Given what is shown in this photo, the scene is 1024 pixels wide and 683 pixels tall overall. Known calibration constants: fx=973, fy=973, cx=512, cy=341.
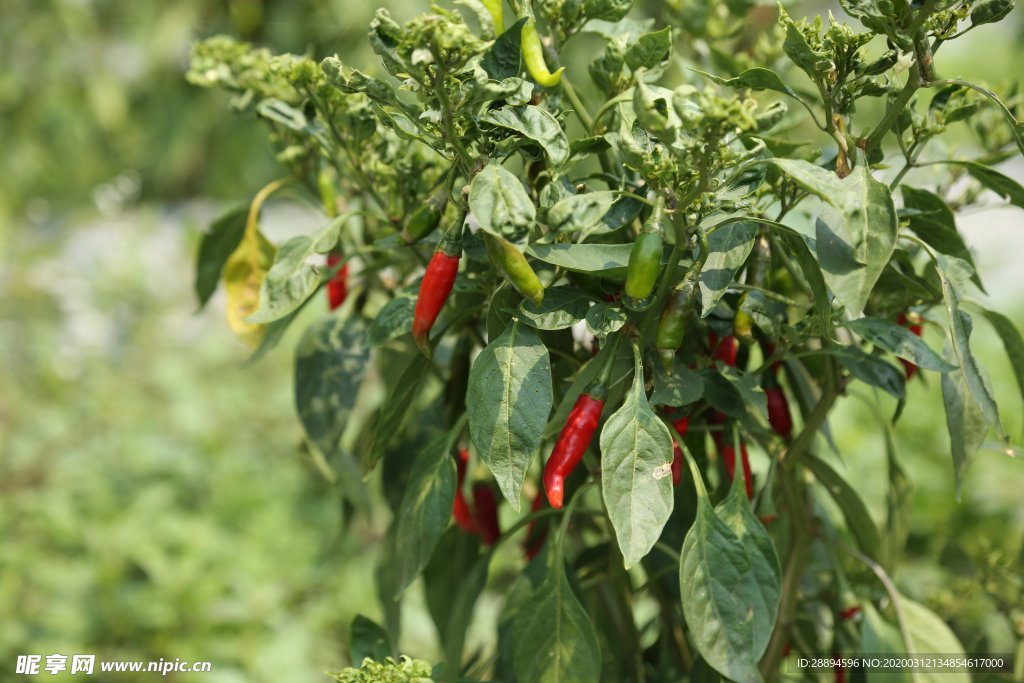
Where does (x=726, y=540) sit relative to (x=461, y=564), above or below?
below

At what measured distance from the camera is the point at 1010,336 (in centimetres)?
75

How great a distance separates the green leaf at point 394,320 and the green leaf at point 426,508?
0.29 ft

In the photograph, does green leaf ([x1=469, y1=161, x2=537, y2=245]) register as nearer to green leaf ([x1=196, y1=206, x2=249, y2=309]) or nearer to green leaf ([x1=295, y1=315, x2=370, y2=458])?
green leaf ([x1=295, y1=315, x2=370, y2=458])

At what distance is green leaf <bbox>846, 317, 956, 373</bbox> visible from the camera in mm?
665

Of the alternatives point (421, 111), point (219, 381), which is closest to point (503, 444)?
point (421, 111)

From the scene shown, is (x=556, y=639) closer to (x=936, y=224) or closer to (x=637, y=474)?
(x=637, y=474)

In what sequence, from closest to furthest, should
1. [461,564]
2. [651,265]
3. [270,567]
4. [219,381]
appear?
1. [651,265]
2. [461,564]
3. [270,567]
4. [219,381]

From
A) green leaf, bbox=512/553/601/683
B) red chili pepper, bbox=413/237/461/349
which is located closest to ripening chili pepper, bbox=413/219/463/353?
red chili pepper, bbox=413/237/461/349

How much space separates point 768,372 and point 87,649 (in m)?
1.28

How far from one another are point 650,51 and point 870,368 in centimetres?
28

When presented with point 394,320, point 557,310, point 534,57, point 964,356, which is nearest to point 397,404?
point 394,320

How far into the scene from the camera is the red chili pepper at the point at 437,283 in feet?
2.14

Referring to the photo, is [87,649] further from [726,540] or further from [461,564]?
[726,540]

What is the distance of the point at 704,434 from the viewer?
0.77 m
